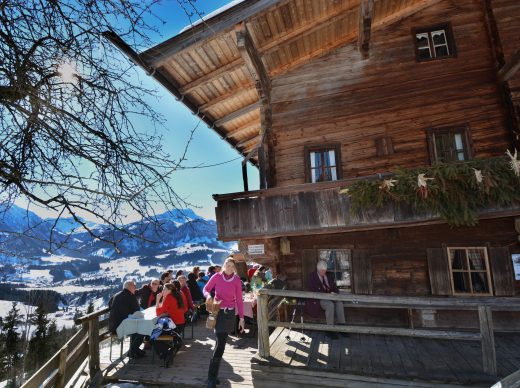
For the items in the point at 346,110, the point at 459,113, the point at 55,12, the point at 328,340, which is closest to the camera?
the point at 55,12

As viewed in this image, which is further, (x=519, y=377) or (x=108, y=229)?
(x=108, y=229)

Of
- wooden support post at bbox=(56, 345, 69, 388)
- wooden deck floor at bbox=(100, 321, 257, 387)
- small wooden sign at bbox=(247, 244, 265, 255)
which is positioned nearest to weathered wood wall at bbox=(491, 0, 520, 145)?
small wooden sign at bbox=(247, 244, 265, 255)

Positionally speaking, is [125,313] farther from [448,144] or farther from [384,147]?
[448,144]

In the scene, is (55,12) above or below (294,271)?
above

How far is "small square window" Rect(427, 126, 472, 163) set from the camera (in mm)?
9109

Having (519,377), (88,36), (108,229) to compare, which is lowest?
(519,377)

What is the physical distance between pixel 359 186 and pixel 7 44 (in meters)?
6.97

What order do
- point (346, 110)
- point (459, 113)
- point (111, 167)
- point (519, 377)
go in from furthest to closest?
point (346, 110), point (459, 113), point (111, 167), point (519, 377)

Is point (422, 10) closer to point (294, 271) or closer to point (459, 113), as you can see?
point (459, 113)

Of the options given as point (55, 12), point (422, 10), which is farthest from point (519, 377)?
point (422, 10)

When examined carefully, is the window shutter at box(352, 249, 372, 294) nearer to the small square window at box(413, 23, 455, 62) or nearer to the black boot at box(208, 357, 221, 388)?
the black boot at box(208, 357, 221, 388)

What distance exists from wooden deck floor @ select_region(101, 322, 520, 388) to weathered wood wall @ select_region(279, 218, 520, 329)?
1296 millimetres

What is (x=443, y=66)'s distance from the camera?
9.61m

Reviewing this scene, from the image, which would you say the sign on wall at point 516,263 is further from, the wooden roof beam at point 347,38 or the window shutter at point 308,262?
the wooden roof beam at point 347,38
